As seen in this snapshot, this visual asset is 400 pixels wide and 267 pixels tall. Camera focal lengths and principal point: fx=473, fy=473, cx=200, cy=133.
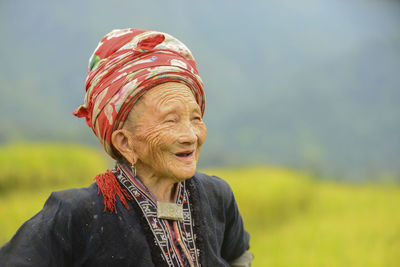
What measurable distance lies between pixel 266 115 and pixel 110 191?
384 cm

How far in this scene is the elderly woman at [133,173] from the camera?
114 centimetres

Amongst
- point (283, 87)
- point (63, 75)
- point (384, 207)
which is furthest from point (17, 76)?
point (384, 207)

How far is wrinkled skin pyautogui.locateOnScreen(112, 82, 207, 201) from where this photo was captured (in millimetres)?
1163

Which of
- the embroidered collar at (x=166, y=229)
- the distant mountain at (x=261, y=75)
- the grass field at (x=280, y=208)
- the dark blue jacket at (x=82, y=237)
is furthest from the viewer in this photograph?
the distant mountain at (x=261, y=75)

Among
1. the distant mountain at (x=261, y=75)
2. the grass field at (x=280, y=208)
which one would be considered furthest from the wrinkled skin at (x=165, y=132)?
the distant mountain at (x=261, y=75)

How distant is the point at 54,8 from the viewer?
4176mm

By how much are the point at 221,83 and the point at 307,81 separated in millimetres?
931

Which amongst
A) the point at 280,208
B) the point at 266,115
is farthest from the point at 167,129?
the point at 266,115

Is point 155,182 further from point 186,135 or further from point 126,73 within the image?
point 126,73

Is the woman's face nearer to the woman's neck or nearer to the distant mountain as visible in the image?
the woman's neck

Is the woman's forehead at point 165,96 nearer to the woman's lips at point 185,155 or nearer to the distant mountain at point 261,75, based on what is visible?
the woman's lips at point 185,155

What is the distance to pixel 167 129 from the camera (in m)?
1.17

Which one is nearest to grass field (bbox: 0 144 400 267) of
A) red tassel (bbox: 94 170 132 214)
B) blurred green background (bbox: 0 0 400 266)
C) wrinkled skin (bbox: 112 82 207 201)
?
blurred green background (bbox: 0 0 400 266)

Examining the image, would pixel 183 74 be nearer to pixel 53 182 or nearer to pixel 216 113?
pixel 53 182
